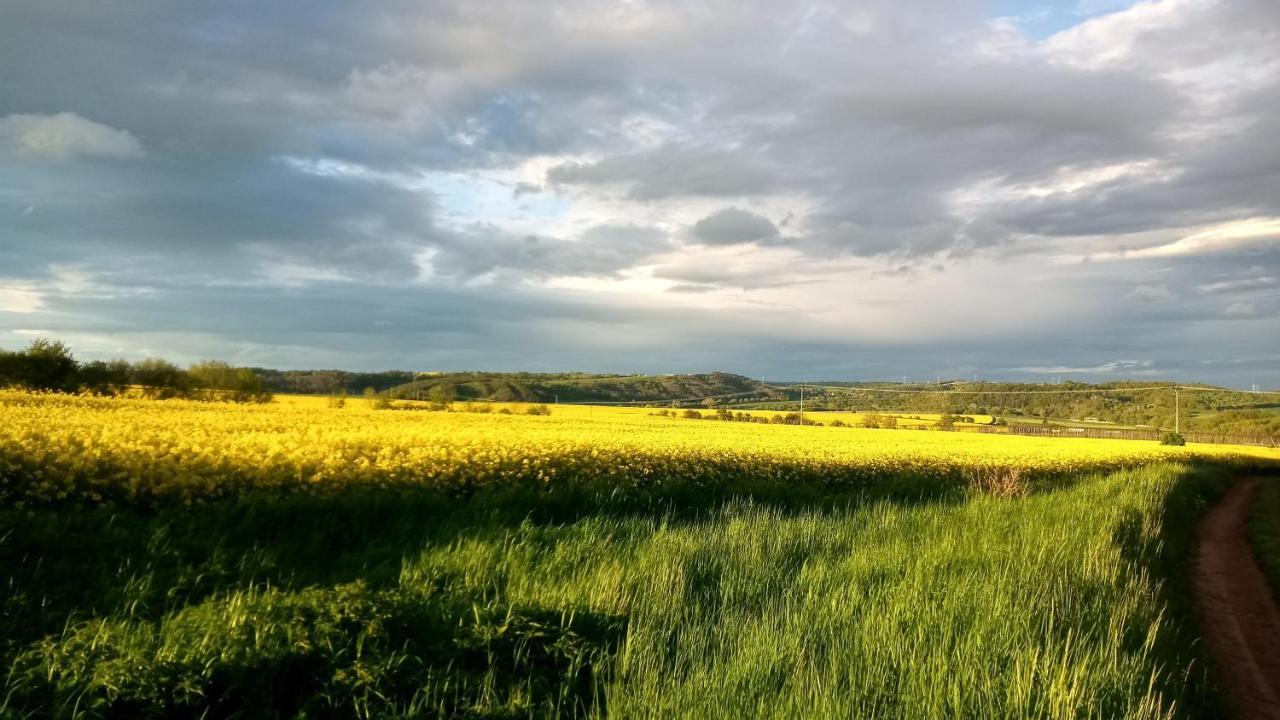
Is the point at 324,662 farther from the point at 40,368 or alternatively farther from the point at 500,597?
the point at 40,368

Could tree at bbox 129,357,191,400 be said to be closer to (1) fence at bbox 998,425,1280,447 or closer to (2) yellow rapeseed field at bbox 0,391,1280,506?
(2) yellow rapeseed field at bbox 0,391,1280,506

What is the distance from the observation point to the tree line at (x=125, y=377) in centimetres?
3203

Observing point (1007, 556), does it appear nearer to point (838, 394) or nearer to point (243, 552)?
point (243, 552)

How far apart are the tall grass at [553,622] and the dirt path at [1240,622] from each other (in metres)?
0.63

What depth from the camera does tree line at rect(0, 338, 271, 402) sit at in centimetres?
3203

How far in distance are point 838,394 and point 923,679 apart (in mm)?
129897

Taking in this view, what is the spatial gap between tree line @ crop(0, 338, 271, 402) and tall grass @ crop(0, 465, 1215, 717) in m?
27.4

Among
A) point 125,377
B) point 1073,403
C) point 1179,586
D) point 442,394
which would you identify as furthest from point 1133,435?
point 125,377

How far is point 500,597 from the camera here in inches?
249

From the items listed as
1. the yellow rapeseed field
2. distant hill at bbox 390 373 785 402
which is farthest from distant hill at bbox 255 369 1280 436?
the yellow rapeseed field

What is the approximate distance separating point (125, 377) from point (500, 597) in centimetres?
3859

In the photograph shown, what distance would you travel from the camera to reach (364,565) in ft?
24.0

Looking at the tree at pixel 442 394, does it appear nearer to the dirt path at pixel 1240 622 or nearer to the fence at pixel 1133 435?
the dirt path at pixel 1240 622

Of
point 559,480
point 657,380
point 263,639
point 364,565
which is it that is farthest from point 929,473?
point 657,380
